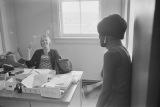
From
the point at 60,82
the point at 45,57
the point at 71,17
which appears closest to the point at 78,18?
the point at 71,17

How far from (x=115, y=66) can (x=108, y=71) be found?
57 millimetres

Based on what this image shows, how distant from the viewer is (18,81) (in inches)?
70.7

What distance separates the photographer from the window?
3549mm

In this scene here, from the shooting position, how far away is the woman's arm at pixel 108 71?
3.79ft

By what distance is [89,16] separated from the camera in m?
3.60

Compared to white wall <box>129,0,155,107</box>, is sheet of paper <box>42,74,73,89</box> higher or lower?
lower

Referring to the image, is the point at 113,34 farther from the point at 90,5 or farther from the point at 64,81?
the point at 90,5

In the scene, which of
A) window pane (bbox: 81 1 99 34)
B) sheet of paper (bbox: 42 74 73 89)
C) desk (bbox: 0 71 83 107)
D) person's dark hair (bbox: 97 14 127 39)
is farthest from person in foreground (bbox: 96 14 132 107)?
window pane (bbox: 81 1 99 34)

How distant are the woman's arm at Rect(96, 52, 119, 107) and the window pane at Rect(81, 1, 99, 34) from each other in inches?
98.3

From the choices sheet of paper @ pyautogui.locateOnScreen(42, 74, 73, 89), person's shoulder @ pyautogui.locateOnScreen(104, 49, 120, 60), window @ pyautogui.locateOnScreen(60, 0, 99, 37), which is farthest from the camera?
window @ pyautogui.locateOnScreen(60, 0, 99, 37)

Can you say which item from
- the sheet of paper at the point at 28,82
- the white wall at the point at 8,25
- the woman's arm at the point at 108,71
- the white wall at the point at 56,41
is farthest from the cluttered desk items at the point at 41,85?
the white wall at the point at 8,25

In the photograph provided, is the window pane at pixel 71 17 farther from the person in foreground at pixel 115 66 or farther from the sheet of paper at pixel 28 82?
the person in foreground at pixel 115 66

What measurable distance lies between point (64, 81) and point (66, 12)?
7.28 ft

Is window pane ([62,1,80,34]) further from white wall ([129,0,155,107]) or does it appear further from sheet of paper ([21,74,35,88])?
white wall ([129,0,155,107])
